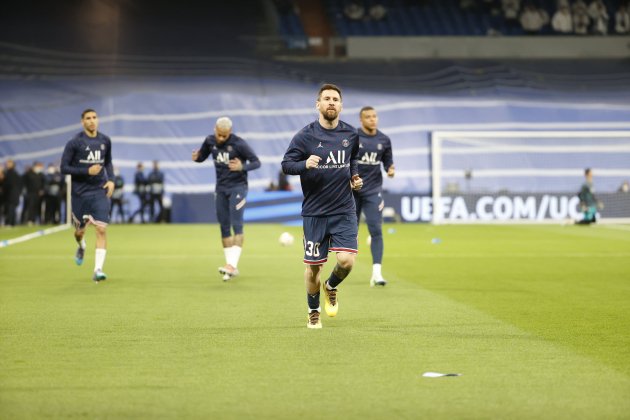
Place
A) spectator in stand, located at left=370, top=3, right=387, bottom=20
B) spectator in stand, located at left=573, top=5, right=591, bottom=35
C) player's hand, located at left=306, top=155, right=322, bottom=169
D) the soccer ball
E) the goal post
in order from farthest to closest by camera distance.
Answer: spectator in stand, located at left=370, top=3, right=387, bottom=20
spectator in stand, located at left=573, top=5, right=591, bottom=35
the goal post
the soccer ball
player's hand, located at left=306, top=155, right=322, bottom=169

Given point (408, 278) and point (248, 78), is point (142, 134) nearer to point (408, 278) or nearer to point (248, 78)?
point (248, 78)

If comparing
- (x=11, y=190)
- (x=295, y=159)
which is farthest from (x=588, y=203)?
(x=295, y=159)

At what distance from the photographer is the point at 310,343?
28.0 feet

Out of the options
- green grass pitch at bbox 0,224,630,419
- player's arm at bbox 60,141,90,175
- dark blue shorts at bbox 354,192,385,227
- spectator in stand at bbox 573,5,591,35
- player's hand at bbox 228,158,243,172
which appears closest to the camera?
green grass pitch at bbox 0,224,630,419

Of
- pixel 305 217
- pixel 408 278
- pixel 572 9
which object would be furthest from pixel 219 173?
pixel 572 9

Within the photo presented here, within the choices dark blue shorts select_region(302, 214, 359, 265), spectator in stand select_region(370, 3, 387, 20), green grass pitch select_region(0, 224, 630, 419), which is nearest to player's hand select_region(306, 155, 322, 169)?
dark blue shorts select_region(302, 214, 359, 265)

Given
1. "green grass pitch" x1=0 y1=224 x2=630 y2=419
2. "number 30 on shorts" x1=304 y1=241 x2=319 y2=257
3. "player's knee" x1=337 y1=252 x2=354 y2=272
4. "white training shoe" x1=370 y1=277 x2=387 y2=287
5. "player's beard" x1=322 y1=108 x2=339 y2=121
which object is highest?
"player's beard" x1=322 y1=108 x2=339 y2=121

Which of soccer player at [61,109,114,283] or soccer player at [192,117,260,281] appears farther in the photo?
soccer player at [192,117,260,281]

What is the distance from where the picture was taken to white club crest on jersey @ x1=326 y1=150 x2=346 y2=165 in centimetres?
938

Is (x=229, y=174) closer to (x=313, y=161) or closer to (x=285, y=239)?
(x=313, y=161)

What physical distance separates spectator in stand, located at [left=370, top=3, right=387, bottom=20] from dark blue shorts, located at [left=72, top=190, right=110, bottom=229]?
3255cm

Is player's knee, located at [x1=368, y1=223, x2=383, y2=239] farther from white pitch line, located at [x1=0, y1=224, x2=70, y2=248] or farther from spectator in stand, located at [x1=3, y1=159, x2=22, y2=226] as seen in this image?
spectator in stand, located at [x1=3, y1=159, x2=22, y2=226]

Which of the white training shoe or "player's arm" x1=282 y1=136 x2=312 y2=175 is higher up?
"player's arm" x1=282 y1=136 x2=312 y2=175

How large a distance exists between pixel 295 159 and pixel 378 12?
37.3 metres
